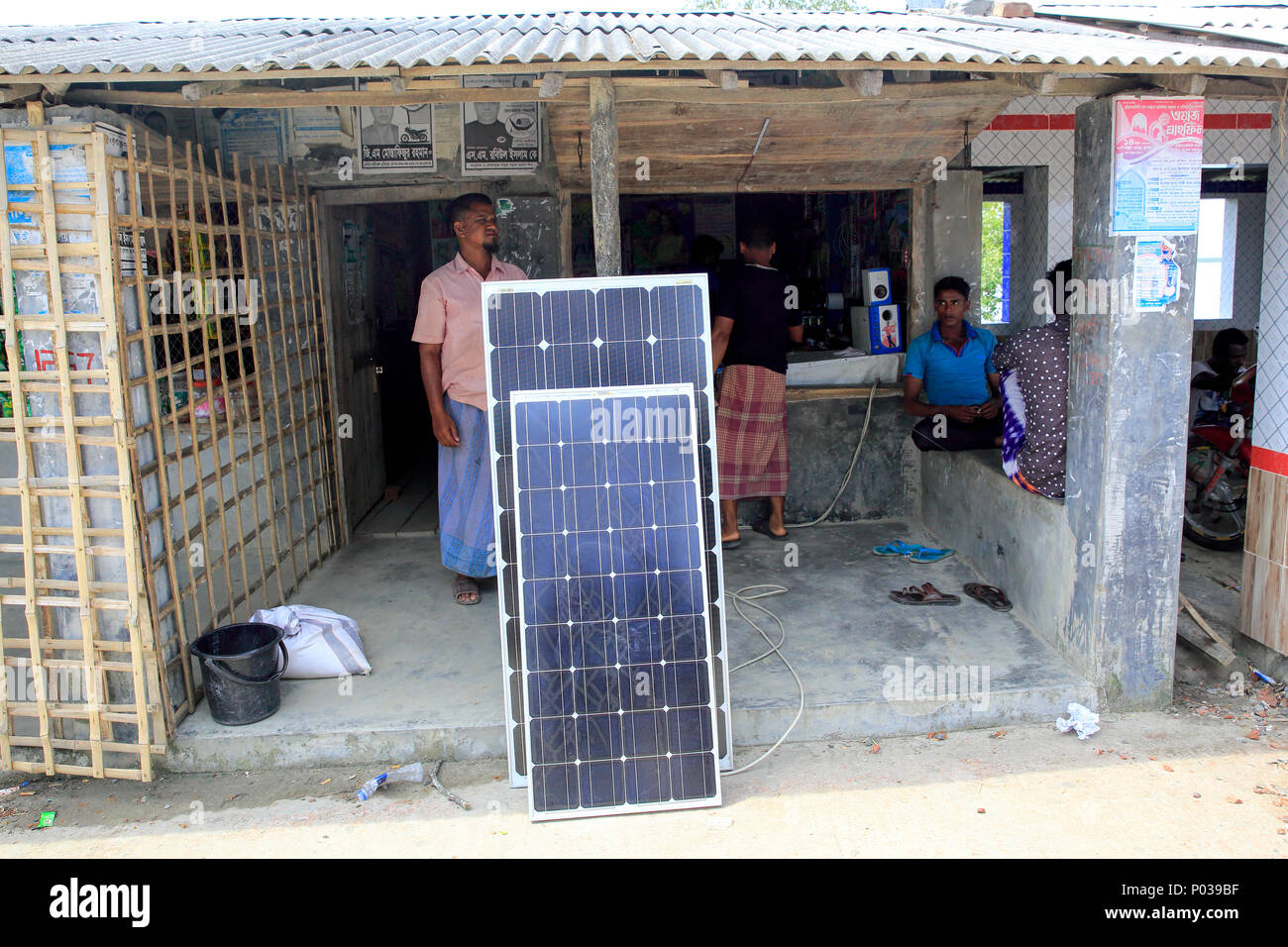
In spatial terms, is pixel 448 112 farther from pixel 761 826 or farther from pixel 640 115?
pixel 761 826

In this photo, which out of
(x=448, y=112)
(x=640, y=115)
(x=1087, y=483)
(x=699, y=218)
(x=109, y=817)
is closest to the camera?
(x=109, y=817)

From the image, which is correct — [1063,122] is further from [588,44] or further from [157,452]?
[157,452]

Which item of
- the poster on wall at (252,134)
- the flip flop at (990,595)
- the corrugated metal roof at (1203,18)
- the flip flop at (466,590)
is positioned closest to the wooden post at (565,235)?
the poster on wall at (252,134)

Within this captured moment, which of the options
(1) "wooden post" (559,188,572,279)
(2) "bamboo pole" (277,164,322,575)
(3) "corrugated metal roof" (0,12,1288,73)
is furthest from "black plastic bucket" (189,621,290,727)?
(1) "wooden post" (559,188,572,279)

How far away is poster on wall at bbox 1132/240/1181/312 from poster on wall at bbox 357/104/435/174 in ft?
12.4

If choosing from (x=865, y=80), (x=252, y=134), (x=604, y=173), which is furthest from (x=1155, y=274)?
(x=252, y=134)

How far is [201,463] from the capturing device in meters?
4.79

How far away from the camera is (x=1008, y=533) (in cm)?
536

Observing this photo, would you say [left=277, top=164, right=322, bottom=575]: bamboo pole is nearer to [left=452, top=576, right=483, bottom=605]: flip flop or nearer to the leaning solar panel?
[left=452, top=576, right=483, bottom=605]: flip flop

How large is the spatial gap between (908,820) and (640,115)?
3497mm

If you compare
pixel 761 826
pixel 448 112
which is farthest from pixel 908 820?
pixel 448 112

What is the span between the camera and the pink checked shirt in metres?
5.22

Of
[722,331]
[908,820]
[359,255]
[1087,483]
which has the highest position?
[359,255]

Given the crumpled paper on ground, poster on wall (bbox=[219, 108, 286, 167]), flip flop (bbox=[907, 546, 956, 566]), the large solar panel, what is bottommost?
the crumpled paper on ground
